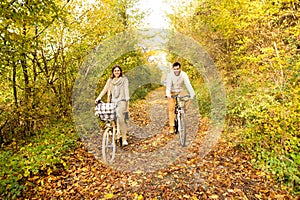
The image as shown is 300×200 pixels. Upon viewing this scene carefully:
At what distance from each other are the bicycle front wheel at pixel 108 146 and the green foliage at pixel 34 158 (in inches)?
36.9

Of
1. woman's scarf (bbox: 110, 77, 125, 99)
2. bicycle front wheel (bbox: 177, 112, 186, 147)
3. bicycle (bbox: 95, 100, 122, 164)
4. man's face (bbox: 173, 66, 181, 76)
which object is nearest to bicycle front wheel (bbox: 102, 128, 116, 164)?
bicycle (bbox: 95, 100, 122, 164)

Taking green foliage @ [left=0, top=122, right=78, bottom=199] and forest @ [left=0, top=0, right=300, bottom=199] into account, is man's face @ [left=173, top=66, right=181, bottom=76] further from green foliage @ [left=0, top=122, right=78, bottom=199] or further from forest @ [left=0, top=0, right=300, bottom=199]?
green foliage @ [left=0, top=122, right=78, bottom=199]

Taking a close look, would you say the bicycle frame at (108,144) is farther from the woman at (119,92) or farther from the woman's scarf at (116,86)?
the woman's scarf at (116,86)

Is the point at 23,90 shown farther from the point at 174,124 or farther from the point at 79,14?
the point at 174,124

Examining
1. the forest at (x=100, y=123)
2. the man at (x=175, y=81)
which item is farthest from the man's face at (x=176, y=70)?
the forest at (x=100, y=123)

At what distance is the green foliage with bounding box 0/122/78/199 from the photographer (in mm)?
4393

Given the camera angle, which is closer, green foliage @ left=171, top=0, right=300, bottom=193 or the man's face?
green foliage @ left=171, top=0, right=300, bottom=193

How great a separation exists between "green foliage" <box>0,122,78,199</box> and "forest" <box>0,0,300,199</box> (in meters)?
0.02

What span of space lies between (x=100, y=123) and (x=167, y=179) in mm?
4445

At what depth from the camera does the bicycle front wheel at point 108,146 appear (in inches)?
207

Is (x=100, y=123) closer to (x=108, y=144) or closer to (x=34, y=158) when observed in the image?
(x=108, y=144)

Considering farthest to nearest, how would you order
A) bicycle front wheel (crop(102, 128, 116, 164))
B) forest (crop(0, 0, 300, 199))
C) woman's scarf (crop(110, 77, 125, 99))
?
1. woman's scarf (crop(110, 77, 125, 99))
2. bicycle front wheel (crop(102, 128, 116, 164))
3. forest (crop(0, 0, 300, 199))

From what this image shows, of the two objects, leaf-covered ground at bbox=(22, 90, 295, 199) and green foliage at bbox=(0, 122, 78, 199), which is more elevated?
green foliage at bbox=(0, 122, 78, 199)

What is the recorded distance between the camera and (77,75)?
8195 millimetres
